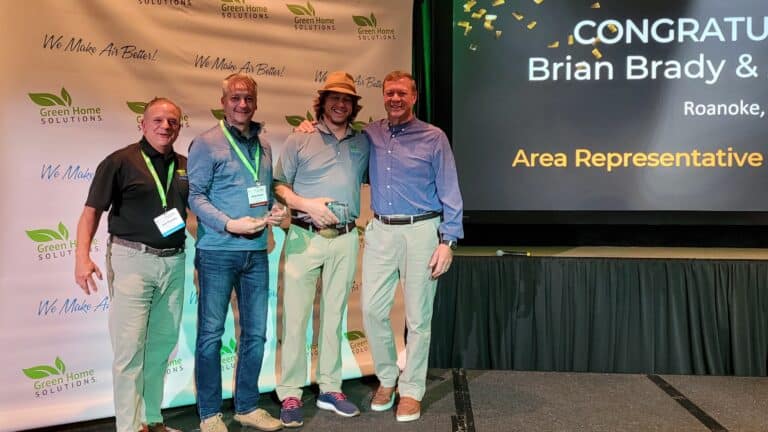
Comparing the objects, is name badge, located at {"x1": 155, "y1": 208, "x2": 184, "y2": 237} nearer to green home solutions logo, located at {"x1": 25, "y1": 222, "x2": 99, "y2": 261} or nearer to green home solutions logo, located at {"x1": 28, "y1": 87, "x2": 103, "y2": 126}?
green home solutions logo, located at {"x1": 25, "y1": 222, "x2": 99, "y2": 261}

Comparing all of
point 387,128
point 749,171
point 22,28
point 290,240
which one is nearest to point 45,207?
point 22,28

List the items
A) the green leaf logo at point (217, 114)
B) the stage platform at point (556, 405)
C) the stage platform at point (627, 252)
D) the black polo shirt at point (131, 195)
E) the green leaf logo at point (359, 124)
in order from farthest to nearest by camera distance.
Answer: the stage platform at point (627, 252)
the green leaf logo at point (359, 124)
the green leaf logo at point (217, 114)
the stage platform at point (556, 405)
the black polo shirt at point (131, 195)

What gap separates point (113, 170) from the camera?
2.09 metres

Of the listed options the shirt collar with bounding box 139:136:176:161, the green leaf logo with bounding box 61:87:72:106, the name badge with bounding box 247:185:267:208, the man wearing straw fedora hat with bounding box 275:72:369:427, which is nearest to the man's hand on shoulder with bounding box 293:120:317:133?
the man wearing straw fedora hat with bounding box 275:72:369:427

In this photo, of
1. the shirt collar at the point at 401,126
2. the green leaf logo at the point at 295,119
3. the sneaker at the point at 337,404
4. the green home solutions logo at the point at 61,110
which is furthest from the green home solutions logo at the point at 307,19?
the sneaker at the point at 337,404

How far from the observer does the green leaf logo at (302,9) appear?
3.05 m

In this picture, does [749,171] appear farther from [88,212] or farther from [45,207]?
[45,207]

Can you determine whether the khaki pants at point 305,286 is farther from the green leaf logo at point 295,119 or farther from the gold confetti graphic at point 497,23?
the gold confetti graphic at point 497,23

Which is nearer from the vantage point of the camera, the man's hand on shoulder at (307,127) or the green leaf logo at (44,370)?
the green leaf logo at (44,370)

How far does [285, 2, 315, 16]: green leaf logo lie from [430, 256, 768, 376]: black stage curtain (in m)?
1.70

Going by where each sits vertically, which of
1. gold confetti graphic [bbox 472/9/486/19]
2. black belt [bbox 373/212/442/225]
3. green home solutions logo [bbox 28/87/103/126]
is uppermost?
gold confetti graphic [bbox 472/9/486/19]

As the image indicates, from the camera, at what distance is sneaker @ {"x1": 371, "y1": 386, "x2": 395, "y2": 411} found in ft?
Result: 8.89

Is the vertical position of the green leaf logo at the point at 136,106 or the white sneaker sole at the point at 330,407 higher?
the green leaf logo at the point at 136,106

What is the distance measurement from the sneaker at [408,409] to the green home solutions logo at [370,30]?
204 centimetres
